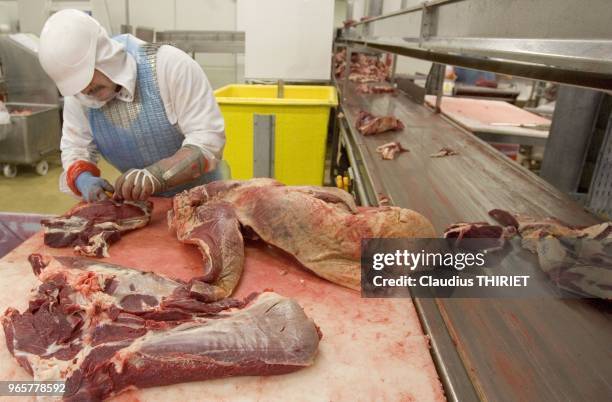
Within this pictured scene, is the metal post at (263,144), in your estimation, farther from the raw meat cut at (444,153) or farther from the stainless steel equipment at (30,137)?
the stainless steel equipment at (30,137)

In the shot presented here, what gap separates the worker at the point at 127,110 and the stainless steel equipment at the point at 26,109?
4.17 meters

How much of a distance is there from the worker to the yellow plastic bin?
1.35 m

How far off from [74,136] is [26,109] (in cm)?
516

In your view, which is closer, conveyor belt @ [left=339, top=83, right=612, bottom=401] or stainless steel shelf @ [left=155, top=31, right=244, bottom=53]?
conveyor belt @ [left=339, top=83, right=612, bottom=401]

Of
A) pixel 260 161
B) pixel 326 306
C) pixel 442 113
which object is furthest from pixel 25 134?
pixel 326 306

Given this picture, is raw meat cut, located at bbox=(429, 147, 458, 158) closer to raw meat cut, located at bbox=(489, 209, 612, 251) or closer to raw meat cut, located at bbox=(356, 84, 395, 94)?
raw meat cut, located at bbox=(489, 209, 612, 251)

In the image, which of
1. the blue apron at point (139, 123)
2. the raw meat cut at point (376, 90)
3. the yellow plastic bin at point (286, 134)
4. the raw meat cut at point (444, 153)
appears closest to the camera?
the blue apron at point (139, 123)

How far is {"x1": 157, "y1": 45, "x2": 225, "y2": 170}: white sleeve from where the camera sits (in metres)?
2.42

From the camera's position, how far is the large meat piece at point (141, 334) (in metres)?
1.18

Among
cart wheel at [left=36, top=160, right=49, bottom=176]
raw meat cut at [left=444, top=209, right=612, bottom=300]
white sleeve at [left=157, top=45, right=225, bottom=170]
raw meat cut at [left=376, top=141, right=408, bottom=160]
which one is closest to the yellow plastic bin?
raw meat cut at [left=376, top=141, right=408, bottom=160]

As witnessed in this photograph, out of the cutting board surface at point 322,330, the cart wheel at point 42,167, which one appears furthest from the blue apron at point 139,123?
the cart wheel at point 42,167

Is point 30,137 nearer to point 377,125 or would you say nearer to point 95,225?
point 377,125

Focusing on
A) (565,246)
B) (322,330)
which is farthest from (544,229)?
(322,330)

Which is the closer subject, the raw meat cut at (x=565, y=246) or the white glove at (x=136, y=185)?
the raw meat cut at (x=565, y=246)
